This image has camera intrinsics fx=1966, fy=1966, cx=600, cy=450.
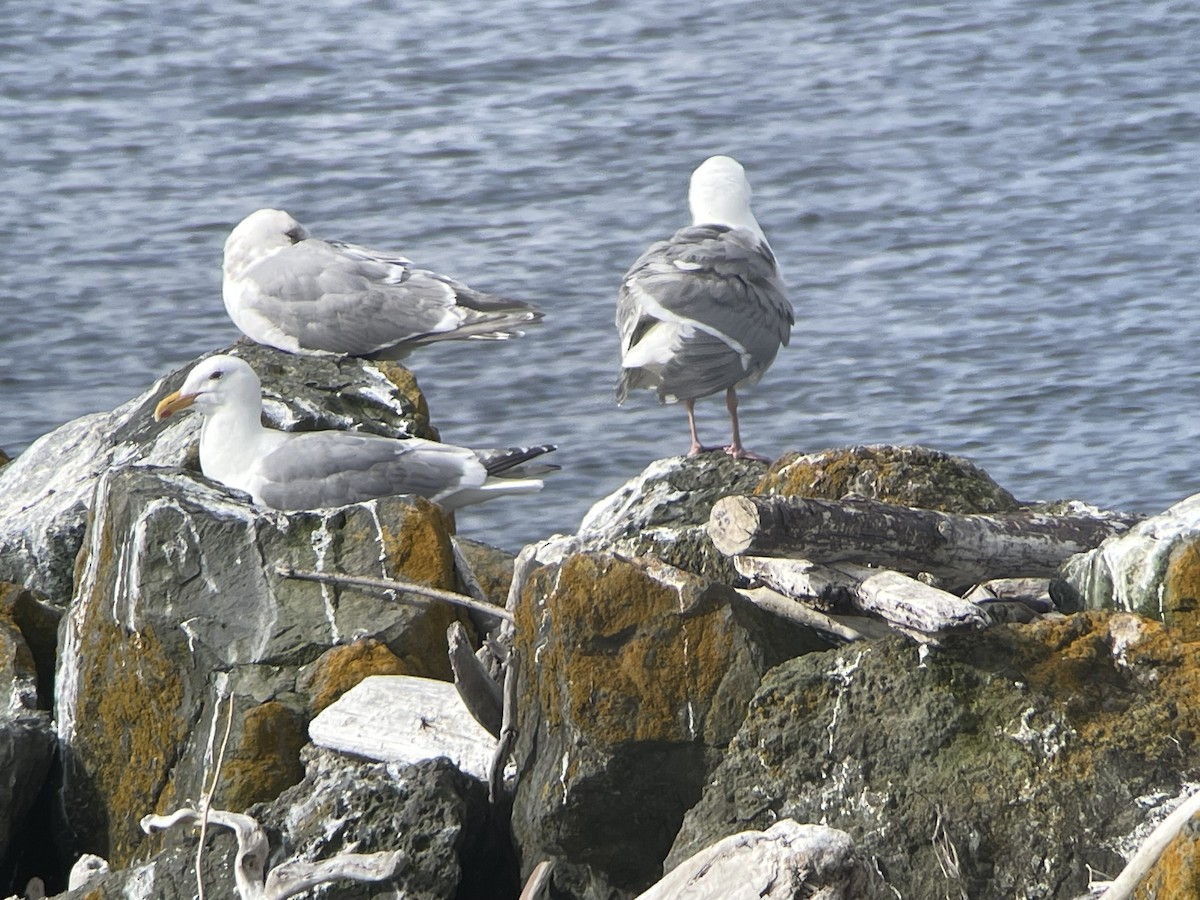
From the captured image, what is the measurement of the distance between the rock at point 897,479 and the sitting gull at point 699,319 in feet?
5.51

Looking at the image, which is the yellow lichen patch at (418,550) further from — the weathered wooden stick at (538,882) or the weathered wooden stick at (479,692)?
the weathered wooden stick at (538,882)

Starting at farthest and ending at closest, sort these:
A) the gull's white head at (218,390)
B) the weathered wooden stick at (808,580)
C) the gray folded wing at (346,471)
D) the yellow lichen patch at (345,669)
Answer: the gull's white head at (218,390)
the gray folded wing at (346,471)
the yellow lichen patch at (345,669)
the weathered wooden stick at (808,580)

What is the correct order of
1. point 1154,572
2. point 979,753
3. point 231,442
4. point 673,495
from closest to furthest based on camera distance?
point 979,753
point 1154,572
point 673,495
point 231,442

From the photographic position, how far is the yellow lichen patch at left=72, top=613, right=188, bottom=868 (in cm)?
546

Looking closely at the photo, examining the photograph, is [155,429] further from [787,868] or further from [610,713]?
[787,868]

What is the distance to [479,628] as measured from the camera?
5730 millimetres

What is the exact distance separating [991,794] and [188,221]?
496 inches

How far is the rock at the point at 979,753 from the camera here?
408 centimetres

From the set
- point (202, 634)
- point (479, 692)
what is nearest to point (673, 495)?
point (479, 692)

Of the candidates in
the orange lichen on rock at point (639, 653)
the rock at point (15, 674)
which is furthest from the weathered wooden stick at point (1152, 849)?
the rock at point (15, 674)

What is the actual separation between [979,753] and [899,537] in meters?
0.57

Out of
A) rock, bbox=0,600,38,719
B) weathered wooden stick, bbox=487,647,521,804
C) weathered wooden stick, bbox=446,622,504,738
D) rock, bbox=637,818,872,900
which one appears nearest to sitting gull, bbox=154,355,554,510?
rock, bbox=0,600,38,719

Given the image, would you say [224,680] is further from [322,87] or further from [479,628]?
[322,87]

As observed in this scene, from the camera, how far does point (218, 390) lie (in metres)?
7.05
